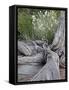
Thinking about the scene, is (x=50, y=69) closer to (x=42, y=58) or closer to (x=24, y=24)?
(x=42, y=58)

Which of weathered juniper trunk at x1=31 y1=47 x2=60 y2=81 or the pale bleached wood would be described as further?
weathered juniper trunk at x1=31 y1=47 x2=60 y2=81

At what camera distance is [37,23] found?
11.8ft

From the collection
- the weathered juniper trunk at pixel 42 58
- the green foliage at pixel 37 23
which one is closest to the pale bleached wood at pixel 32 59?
the weathered juniper trunk at pixel 42 58

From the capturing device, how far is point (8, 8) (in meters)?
3.70

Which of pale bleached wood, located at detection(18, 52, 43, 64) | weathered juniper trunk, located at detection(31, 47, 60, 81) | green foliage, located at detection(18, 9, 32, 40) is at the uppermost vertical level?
green foliage, located at detection(18, 9, 32, 40)

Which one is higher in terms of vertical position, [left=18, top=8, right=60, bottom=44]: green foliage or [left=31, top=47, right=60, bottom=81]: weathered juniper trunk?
[left=18, top=8, right=60, bottom=44]: green foliage

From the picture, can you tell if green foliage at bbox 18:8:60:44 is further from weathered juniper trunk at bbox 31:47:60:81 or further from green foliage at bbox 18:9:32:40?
weathered juniper trunk at bbox 31:47:60:81

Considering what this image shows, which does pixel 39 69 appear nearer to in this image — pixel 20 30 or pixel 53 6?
pixel 20 30

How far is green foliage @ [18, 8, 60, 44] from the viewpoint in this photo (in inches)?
138

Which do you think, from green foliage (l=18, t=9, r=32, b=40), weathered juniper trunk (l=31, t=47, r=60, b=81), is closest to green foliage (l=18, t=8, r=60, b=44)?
green foliage (l=18, t=9, r=32, b=40)

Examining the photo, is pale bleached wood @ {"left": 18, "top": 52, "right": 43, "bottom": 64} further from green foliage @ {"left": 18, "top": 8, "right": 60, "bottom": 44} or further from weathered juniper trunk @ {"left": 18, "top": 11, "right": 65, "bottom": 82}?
green foliage @ {"left": 18, "top": 8, "right": 60, "bottom": 44}

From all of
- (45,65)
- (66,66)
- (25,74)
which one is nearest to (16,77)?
(25,74)

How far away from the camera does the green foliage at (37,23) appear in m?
3.50

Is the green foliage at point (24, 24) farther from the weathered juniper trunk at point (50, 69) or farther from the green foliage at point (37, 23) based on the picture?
the weathered juniper trunk at point (50, 69)
